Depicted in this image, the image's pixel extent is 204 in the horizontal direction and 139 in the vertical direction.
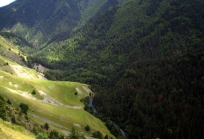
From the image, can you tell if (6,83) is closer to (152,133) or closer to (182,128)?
(152,133)

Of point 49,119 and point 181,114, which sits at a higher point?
point 49,119

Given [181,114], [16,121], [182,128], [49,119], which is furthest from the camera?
[181,114]

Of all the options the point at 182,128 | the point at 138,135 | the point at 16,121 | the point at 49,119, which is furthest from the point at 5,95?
the point at 182,128

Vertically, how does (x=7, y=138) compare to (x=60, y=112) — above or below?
above

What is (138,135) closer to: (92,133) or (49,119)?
(92,133)

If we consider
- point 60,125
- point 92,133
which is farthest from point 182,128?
point 60,125

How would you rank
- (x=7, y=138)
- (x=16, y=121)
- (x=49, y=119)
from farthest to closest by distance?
(x=49, y=119) < (x=16, y=121) < (x=7, y=138)

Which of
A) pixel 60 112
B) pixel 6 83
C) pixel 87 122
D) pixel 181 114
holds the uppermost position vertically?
pixel 6 83

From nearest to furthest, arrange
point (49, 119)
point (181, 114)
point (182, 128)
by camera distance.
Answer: point (49, 119), point (182, 128), point (181, 114)

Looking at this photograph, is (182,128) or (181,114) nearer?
(182,128)
